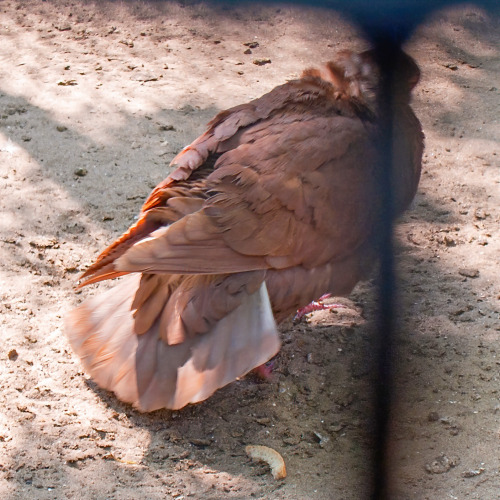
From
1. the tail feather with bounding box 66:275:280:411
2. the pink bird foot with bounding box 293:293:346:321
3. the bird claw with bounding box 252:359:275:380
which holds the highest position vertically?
the tail feather with bounding box 66:275:280:411

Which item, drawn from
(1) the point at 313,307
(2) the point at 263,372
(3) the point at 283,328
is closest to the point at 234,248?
(2) the point at 263,372

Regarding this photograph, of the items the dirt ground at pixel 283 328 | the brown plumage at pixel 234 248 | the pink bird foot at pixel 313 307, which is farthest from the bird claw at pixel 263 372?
the pink bird foot at pixel 313 307

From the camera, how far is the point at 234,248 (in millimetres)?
3047

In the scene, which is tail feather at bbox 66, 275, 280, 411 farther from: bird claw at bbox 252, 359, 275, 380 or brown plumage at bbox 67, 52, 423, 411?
bird claw at bbox 252, 359, 275, 380

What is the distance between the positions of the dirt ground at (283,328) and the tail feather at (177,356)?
0.15 meters

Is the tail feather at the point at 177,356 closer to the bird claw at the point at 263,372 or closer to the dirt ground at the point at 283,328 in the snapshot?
the dirt ground at the point at 283,328

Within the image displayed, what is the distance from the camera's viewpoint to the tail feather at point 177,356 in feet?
9.60

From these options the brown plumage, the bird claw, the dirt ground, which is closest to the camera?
the dirt ground

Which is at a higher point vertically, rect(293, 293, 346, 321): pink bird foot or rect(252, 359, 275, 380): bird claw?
rect(293, 293, 346, 321): pink bird foot

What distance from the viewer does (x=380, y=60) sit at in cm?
362

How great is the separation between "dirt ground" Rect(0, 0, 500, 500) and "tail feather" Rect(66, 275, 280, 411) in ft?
0.49

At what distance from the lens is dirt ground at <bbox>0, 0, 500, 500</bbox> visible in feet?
9.36

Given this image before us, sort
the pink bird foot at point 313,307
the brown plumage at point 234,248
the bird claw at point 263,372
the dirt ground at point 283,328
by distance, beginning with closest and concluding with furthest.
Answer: the dirt ground at point 283,328 < the brown plumage at point 234,248 < the bird claw at point 263,372 < the pink bird foot at point 313,307

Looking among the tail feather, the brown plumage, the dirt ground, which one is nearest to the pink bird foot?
the dirt ground
